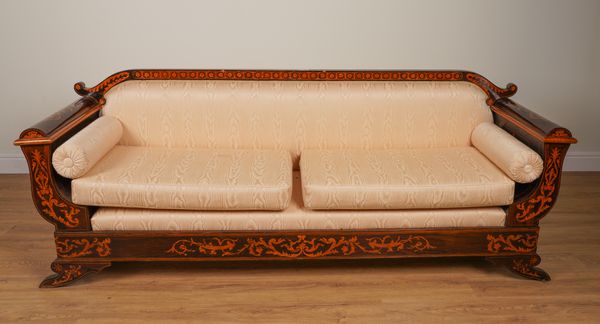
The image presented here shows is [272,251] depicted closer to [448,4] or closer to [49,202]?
[49,202]

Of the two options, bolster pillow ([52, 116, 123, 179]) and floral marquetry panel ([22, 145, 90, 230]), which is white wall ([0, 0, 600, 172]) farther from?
floral marquetry panel ([22, 145, 90, 230])

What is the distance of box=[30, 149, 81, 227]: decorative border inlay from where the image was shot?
2096 mm

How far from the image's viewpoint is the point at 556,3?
3375 mm

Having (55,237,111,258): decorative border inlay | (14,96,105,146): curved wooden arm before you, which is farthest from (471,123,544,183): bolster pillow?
(14,96,105,146): curved wooden arm

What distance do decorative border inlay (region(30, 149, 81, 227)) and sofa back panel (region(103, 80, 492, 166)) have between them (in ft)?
1.86

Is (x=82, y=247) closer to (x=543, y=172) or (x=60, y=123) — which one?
(x=60, y=123)

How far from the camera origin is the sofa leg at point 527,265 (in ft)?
7.55

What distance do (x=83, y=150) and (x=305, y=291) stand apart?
1006 mm

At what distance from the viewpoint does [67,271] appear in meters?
2.22

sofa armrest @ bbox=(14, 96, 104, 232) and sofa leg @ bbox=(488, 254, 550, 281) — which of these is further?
sofa leg @ bbox=(488, 254, 550, 281)

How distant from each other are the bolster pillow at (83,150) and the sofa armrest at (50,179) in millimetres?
37

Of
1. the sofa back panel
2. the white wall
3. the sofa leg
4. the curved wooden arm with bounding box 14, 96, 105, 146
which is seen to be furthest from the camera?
the white wall

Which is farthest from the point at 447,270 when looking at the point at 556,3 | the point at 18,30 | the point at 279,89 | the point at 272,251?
the point at 18,30

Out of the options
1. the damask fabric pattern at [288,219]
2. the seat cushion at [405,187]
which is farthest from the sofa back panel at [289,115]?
the damask fabric pattern at [288,219]
